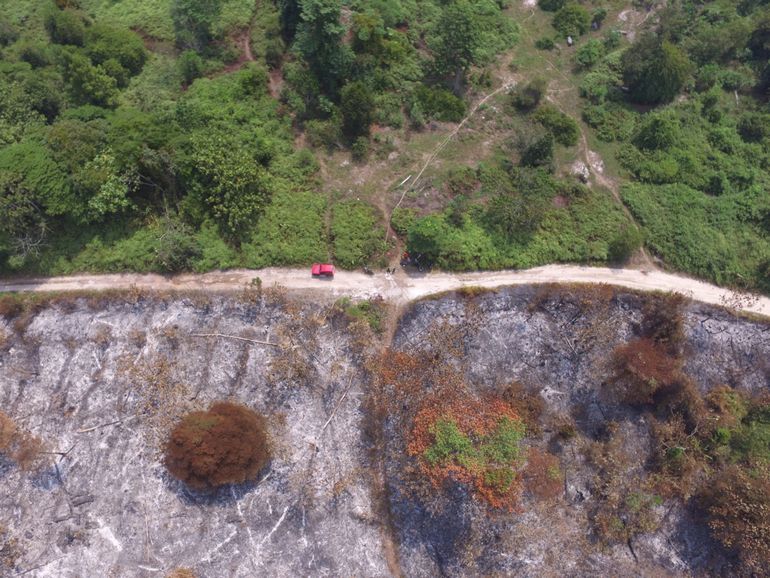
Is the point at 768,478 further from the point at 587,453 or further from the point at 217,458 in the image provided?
the point at 217,458

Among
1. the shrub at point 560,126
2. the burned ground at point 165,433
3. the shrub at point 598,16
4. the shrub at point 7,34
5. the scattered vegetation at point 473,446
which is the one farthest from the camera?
the shrub at point 598,16

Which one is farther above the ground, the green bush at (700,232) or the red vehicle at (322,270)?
the green bush at (700,232)

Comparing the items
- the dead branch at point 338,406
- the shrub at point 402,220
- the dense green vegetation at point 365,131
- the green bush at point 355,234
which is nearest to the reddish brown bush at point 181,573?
the dead branch at point 338,406

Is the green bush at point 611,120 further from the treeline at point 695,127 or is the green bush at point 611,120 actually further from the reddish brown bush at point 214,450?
the reddish brown bush at point 214,450

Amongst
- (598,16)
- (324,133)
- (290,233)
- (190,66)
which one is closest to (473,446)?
(290,233)

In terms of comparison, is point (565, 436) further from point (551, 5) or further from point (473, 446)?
point (551, 5)

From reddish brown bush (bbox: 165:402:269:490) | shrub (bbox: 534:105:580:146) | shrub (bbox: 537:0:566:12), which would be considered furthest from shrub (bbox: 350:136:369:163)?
shrub (bbox: 537:0:566:12)

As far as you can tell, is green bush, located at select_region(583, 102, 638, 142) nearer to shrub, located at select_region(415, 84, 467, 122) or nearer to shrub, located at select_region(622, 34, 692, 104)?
shrub, located at select_region(622, 34, 692, 104)
